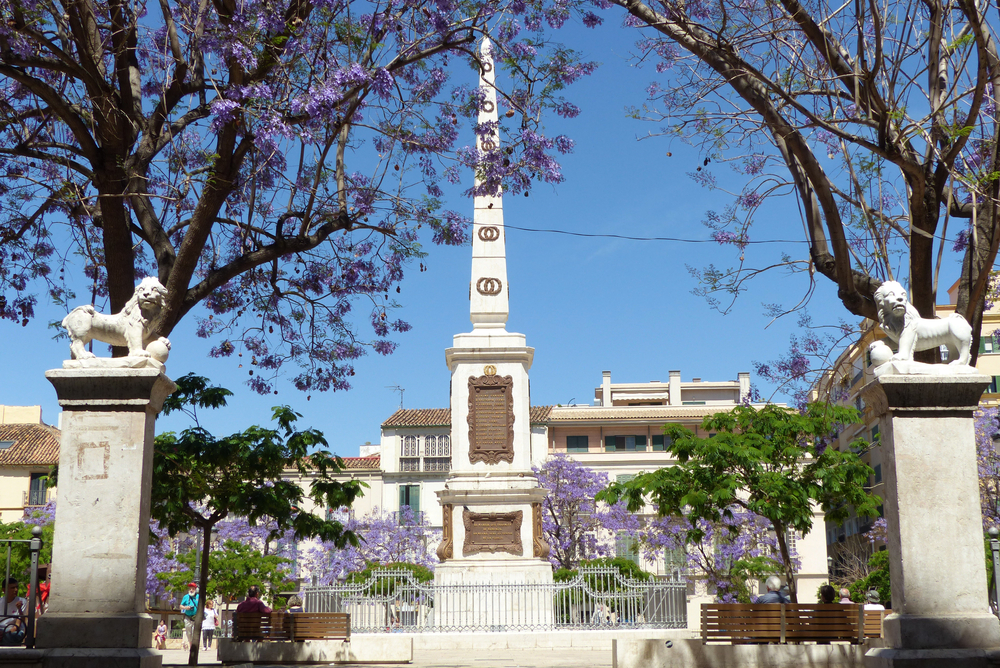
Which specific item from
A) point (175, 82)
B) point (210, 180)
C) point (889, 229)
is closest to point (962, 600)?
point (889, 229)

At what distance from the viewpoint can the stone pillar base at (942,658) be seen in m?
8.91

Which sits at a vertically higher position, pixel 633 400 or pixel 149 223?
pixel 633 400

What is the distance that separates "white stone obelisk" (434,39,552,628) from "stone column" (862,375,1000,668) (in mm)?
12371

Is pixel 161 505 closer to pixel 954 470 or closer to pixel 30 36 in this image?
pixel 30 36

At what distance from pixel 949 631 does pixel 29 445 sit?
188 feet

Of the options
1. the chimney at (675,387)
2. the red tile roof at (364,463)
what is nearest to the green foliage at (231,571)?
the red tile roof at (364,463)

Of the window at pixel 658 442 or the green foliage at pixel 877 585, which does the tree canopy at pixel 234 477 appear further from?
the window at pixel 658 442

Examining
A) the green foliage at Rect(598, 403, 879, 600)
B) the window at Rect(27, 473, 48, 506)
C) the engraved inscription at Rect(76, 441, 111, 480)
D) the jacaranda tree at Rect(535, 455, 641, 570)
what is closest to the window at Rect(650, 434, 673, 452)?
the jacaranda tree at Rect(535, 455, 641, 570)

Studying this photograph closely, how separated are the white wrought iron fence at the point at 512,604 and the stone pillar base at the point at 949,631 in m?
11.6

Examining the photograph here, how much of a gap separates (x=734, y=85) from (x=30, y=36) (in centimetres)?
743

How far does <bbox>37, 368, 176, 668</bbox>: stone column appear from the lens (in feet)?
29.7

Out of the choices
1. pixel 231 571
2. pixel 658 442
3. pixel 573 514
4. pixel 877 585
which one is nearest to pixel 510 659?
pixel 877 585

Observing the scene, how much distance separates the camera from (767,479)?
18.6 metres

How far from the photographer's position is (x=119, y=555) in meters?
9.26
